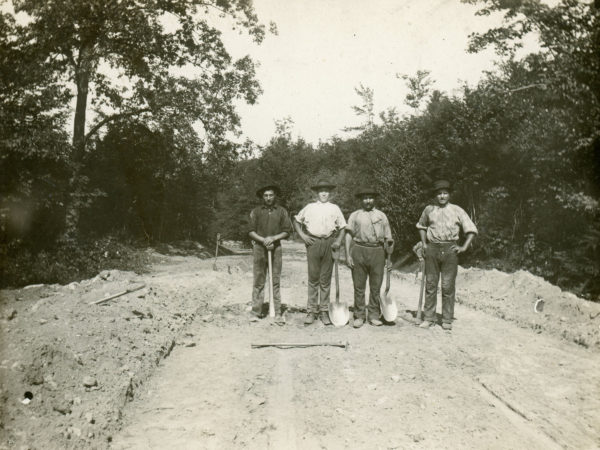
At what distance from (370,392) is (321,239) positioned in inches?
113

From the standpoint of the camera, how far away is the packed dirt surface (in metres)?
3.68

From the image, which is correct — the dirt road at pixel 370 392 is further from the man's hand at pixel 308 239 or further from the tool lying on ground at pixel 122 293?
the tool lying on ground at pixel 122 293

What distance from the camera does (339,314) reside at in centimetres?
710

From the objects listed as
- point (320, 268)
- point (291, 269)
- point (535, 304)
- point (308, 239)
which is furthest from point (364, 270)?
point (291, 269)

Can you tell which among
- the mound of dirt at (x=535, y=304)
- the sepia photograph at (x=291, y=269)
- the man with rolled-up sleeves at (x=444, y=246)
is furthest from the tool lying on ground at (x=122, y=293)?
the mound of dirt at (x=535, y=304)

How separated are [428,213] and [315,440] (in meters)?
4.26

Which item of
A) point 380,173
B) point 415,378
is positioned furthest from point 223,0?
point 415,378

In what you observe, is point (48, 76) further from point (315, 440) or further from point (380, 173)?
point (315, 440)

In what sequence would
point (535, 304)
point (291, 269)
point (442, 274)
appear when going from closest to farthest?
point (442, 274), point (535, 304), point (291, 269)

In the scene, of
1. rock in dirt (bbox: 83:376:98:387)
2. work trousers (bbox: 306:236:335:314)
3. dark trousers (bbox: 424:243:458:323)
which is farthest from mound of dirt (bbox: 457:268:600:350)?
rock in dirt (bbox: 83:376:98:387)

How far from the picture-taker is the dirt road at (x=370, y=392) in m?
3.68

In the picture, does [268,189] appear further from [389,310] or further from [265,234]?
[389,310]

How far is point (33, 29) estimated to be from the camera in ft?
48.3

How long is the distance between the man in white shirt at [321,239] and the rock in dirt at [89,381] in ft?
11.1
